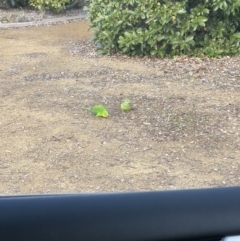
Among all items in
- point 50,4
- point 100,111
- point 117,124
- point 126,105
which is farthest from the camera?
point 50,4

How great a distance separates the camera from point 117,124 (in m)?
6.65

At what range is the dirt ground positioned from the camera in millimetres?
5375

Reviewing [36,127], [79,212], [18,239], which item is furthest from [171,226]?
[36,127]

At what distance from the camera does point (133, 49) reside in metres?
9.78

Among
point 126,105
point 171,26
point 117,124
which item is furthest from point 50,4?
point 117,124

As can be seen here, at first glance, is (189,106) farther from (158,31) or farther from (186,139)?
(158,31)

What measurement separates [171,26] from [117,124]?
323 cm

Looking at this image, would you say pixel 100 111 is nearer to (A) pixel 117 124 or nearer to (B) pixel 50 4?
(A) pixel 117 124

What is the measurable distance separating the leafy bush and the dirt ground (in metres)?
0.24

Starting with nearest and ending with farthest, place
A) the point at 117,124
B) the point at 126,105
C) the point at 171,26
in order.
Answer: the point at 117,124 < the point at 126,105 < the point at 171,26

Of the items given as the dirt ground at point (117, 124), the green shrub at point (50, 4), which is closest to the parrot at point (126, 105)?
the dirt ground at point (117, 124)

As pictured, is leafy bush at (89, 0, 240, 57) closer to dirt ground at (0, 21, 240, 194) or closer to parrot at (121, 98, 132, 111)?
dirt ground at (0, 21, 240, 194)

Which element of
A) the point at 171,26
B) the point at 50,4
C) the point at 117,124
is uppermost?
the point at 171,26

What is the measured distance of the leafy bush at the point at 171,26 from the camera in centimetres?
939
